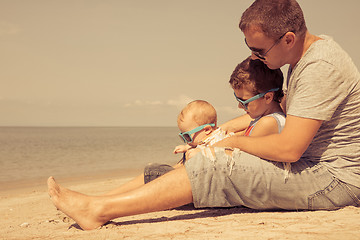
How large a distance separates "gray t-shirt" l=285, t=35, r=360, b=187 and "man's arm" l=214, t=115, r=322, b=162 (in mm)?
64

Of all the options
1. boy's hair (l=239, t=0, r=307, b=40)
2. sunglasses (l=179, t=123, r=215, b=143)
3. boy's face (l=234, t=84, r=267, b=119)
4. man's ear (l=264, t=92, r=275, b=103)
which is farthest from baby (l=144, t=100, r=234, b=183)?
boy's hair (l=239, t=0, r=307, b=40)

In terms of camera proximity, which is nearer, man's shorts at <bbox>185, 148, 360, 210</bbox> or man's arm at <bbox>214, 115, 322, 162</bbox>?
man's arm at <bbox>214, 115, 322, 162</bbox>

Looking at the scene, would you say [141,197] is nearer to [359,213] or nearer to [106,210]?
[106,210]

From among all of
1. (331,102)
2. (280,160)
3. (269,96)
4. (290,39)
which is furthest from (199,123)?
(331,102)

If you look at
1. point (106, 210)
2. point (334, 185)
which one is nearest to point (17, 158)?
point (106, 210)

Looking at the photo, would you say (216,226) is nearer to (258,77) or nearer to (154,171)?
(154,171)

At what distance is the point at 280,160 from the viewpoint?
2729 millimetres

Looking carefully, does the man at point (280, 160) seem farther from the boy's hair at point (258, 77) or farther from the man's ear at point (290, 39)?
the boy's hair at point (258, 77)

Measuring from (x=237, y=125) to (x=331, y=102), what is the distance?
71.6 inches

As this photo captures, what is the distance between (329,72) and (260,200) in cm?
123

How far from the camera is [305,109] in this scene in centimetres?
257

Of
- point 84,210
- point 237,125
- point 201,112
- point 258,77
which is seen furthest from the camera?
point 237,125

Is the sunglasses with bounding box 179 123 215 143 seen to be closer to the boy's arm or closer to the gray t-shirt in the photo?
the boy's arm

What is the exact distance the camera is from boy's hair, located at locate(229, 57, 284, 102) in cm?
337
